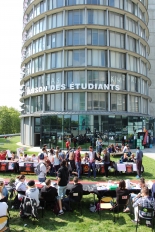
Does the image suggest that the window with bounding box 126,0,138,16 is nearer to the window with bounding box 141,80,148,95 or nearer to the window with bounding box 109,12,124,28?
the window with bounding box 109,12,124,28

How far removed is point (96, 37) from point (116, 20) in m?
5.08

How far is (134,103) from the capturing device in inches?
1441

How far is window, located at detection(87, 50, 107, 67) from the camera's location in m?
34.0

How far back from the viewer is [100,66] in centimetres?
3347

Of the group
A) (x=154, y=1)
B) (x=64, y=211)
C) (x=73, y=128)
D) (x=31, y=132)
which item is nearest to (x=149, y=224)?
(x=64, y=211)

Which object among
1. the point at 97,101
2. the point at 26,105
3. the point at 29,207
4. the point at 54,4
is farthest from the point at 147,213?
the point at 54,4

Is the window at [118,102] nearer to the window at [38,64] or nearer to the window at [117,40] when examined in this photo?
the window at [117,40]

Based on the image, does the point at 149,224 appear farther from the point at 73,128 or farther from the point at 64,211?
the point at 73,128

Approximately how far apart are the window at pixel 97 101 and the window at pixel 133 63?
23.5 feet

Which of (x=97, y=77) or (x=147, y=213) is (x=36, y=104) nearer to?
(x=97, y=77)

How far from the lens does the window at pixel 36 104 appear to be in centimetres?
3609

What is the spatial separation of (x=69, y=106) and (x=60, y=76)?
4969 mm

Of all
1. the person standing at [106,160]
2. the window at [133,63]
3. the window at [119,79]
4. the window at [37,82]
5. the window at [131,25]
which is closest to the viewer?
the person standing at [106,160]

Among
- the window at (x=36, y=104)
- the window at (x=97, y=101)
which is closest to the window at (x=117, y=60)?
the window at (x=97, y=101)
